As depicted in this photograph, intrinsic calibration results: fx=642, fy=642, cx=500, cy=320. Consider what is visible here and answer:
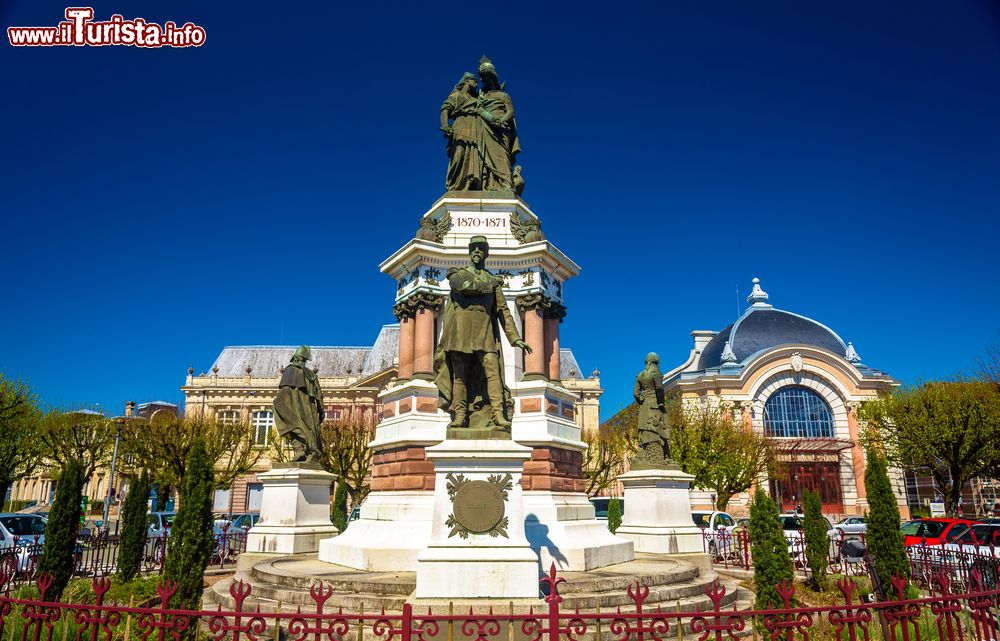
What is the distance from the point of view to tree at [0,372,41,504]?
2544cm

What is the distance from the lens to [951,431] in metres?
27.5

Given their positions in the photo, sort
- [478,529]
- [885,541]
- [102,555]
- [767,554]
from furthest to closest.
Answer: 1. [102,555]
2. [885,541]
3. [767,554]
4. [478,529]

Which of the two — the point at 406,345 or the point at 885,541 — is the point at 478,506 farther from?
the point at 885,541

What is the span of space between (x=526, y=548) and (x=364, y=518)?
5.27 meters

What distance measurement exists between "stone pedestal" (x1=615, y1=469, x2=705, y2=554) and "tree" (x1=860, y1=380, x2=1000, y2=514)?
16.4 meters

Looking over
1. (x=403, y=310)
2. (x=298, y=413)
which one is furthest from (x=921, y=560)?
(x=298, y=413)

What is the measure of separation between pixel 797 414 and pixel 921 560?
34412 mm

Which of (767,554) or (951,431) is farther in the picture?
(951,431)

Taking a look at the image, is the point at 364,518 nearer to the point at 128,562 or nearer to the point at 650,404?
the point at 128,562

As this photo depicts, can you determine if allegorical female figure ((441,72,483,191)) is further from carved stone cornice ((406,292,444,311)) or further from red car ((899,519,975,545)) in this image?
red car ((899,519,975,545))

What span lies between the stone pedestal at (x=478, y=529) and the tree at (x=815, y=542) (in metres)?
7.68

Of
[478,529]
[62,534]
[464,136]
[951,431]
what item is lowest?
[62,534]

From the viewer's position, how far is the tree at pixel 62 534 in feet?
32.2

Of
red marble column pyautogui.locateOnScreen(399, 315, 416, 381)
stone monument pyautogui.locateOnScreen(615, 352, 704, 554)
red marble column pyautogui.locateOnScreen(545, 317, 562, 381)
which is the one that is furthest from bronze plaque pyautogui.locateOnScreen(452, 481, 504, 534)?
stone monument pyautogui.locateOnScreen(615, 352, 704, 554)
